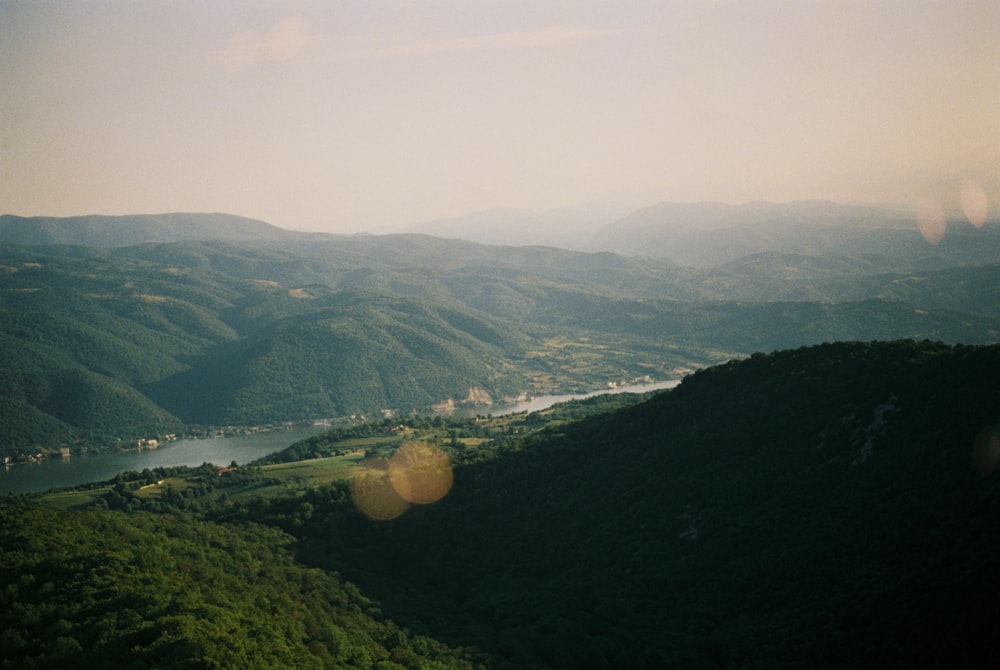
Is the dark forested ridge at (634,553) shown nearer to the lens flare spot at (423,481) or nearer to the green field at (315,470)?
the lens flare spot at (423,481)

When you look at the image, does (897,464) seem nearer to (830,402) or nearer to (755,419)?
(830,402)

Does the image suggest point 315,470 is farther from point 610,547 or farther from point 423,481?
point 610,547

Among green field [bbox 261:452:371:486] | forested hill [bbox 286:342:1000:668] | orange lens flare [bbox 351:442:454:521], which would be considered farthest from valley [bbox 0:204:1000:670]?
green field [bbox 261:452:371:486]

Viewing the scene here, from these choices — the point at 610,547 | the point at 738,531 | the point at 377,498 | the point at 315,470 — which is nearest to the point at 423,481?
the point at 377,498

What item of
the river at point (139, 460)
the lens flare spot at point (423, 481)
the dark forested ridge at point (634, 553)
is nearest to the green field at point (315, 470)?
the lens flare spot at point (423, 481)

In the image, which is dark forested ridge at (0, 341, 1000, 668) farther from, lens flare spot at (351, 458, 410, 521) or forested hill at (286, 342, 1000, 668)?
lens flare spot at (351, 458, 410, 521)

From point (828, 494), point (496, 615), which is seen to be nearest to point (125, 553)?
point (496, 615)
